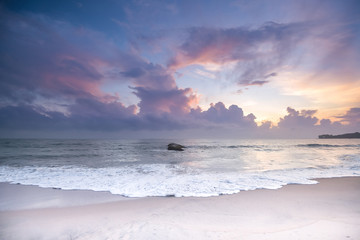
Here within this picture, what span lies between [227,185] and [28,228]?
845 cm

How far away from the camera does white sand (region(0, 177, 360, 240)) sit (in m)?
4.85

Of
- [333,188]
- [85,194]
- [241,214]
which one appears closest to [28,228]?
[85,194]

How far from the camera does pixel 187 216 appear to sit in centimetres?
591

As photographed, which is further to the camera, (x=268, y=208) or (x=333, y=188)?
(x=333, y=188)

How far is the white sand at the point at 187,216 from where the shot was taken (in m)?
4.85

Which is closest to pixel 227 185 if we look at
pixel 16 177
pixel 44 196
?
pixel 44 196

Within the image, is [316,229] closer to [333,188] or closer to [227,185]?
[227,185]

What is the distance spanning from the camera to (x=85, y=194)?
344 inches

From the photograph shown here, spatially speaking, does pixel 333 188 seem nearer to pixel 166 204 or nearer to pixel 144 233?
pixel 166 204

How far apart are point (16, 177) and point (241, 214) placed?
49.9 feet

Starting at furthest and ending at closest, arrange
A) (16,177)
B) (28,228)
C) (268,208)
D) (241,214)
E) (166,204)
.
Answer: (16,177) → (166,204) → (268,208) → (241,214) → (28,228)

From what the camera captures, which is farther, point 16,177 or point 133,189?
point 16,177

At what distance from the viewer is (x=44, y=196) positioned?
8469 mm

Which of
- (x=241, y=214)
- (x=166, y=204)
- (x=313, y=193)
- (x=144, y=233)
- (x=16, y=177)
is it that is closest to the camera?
(x=144, y=233)
